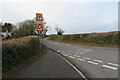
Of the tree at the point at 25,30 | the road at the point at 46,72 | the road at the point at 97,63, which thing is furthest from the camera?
the tree at the point at 25,30

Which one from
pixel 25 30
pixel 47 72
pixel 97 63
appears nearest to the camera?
pixel 47 72

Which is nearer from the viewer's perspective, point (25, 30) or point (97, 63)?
point (97, 63)

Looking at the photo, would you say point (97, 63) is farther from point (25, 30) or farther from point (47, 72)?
point (25, 30)

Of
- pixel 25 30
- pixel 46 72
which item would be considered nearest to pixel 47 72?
pixel 46 72

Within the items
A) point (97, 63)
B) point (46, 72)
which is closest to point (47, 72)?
point (46, 72)

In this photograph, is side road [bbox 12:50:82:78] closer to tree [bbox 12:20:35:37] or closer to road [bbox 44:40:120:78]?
road [bbox 44:40:120:78]

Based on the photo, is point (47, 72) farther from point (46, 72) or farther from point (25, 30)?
point (25, 30)

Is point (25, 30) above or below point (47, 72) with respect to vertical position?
above

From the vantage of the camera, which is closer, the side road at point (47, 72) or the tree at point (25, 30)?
the side road at point (47, 72)

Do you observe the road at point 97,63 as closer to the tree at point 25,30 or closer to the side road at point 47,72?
the side road at point 47,72

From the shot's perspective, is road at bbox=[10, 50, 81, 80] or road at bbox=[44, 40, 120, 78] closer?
road at bbox=[10, 50, 81, 80]

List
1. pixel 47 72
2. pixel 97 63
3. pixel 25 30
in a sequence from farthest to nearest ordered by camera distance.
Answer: pixel 25 30 → pixel 97 63 → pixel 47 72

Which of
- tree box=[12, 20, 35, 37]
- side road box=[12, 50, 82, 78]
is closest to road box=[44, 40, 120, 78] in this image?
side road box=[12, 50, 82, 78]

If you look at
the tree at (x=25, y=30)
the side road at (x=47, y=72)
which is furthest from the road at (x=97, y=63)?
the tree at (x=25, y=30)
